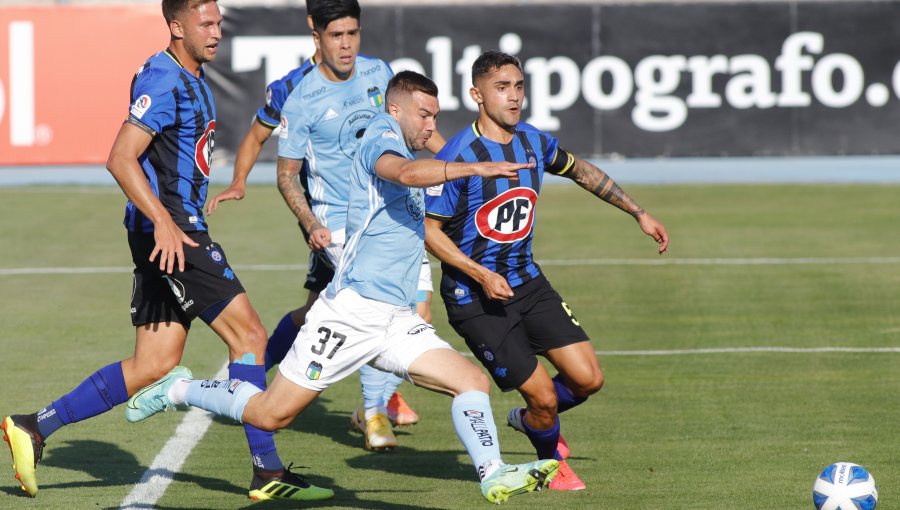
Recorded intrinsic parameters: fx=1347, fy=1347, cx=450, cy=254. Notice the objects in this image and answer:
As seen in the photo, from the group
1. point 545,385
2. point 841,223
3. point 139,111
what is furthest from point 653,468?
point 841,223

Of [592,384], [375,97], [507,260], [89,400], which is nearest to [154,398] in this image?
[89,400]

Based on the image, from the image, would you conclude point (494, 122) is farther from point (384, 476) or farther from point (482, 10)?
point (482, 10)

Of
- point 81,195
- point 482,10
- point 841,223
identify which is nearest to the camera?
point 841,223

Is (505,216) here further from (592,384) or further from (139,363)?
(139,363)

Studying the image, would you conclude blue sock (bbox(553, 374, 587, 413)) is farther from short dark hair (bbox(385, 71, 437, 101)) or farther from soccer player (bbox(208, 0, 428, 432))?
short dark hair (bbox(385, 71, 437, 101))

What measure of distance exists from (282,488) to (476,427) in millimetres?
1226

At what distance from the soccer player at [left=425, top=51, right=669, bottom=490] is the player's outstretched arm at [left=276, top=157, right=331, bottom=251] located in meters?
0.76

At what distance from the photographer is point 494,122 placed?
7.13 metres

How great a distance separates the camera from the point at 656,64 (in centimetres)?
2309

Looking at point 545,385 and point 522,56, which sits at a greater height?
point 522,56

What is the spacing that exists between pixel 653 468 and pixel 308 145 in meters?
2.88

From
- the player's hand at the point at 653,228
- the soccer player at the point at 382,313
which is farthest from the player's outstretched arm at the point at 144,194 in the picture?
the player's hand at the point at 653,228

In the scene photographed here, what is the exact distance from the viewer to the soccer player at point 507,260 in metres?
7.07

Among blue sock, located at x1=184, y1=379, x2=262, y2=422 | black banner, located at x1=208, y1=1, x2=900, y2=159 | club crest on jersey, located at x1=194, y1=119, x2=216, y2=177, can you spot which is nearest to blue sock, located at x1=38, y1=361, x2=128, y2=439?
blue sock, located at x1=184, y1=379, x2=262, y2=422
